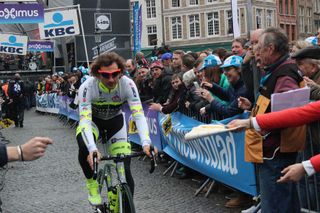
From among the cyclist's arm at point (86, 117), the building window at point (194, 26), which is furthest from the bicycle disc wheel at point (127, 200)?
the building window at point (194, 26)

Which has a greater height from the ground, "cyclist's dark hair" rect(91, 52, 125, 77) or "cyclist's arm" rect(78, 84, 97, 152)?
"cyclist's dark hair" rect(91, 52, 125, 77)

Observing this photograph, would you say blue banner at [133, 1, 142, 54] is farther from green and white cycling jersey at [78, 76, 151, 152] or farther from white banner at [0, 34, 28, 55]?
green and white cycling jersey at [78, 76, 151, 152]

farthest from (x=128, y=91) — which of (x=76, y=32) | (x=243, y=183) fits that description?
(x=76, y=32)

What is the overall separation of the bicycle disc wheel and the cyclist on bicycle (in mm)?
410

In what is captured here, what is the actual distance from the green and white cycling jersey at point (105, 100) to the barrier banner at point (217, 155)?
1183 millimetres

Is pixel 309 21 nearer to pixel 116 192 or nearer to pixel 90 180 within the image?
pixel 90 180

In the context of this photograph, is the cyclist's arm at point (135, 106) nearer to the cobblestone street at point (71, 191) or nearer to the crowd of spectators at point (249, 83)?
the crowd of spectators at point (249, 83)

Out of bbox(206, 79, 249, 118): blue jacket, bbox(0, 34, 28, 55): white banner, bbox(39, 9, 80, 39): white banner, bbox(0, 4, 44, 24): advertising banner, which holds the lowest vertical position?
bbox(206, 79, 249, 118): blue jacket

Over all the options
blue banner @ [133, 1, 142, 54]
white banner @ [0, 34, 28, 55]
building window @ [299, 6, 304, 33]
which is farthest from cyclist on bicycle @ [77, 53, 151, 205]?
building window @ [299, 6, 304, 33]

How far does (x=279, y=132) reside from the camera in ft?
14.5

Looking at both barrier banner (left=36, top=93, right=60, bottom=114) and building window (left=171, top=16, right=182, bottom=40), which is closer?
barrier banner (left=36, top=93, right=60, bottom=114)

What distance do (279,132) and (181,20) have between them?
7000cm

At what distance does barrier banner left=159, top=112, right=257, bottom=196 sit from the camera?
21.6ft

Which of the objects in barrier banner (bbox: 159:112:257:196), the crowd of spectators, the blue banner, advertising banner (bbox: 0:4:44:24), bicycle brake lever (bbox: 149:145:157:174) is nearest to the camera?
the crowd of spectators
